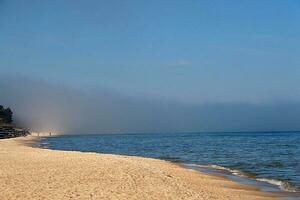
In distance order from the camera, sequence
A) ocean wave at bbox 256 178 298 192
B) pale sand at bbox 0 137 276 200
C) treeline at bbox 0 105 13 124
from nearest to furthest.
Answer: pale sand at bbox 0 137 276 200 → ocean wave at bbox 256 178 298 192 → treeline at bbox 0 105 13 124

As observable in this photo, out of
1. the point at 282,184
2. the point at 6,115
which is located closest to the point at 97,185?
the point at 282,184

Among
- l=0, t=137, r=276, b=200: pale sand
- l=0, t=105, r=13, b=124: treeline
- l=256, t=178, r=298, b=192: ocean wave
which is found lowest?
l=256, t=178, r=298, b=192: ocean wave

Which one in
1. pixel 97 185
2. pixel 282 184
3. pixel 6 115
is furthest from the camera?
pixel 6 115

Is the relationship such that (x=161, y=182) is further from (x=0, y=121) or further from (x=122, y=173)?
(x=0, y=121)

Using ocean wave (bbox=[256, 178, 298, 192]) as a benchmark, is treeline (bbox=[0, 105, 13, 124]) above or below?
above

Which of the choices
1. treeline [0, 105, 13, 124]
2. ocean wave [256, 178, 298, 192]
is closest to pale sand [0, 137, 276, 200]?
ocean wave [256, 178, 298, 192]

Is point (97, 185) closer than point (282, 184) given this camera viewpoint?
Yes

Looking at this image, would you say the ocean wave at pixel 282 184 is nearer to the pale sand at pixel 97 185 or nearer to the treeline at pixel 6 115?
the pale sand at pixel 97 185

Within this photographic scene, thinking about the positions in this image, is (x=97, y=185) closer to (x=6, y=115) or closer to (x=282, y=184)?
(x=282, y=184)

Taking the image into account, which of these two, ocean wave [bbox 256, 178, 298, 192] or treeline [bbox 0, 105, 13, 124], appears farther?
treeline [bbox 0, 105, 13, 124]

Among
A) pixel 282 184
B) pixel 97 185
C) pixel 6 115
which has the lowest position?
pixel 282 184

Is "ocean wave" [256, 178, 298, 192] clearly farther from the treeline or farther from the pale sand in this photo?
the treeline

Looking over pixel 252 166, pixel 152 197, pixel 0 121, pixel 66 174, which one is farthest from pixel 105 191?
pixel 0 121

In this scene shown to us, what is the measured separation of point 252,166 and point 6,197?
2623 centimetres
